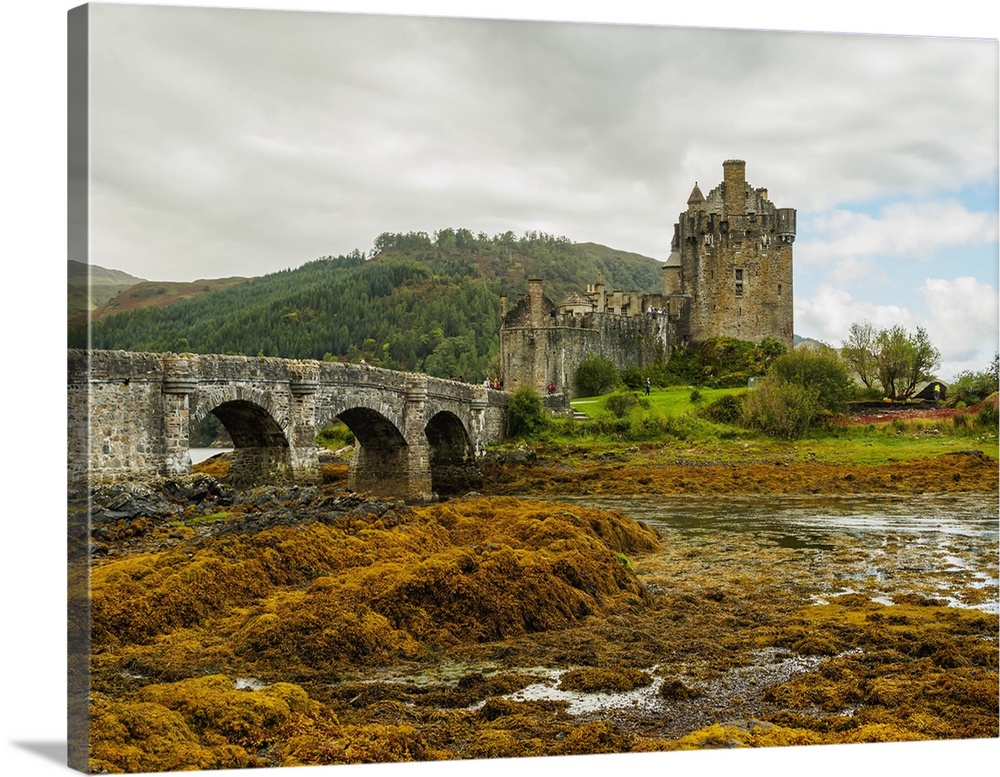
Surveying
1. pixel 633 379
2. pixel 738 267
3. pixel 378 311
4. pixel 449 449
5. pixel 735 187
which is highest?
pixel 735 187

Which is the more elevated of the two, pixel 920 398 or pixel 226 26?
pixel 226 26

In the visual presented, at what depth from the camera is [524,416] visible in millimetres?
31812

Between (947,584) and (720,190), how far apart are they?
39708 millimetres

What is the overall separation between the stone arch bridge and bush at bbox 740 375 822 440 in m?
7.08

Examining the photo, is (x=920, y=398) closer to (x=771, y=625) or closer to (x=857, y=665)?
(x=771, y=625)

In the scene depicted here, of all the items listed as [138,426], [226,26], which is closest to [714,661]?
[226,26]

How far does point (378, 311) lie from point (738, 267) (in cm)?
2091

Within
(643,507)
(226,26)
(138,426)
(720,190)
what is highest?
(720,190)

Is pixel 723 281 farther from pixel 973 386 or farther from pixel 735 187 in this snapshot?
pixel 973 386

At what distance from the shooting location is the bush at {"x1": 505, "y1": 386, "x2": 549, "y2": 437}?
1232 inches

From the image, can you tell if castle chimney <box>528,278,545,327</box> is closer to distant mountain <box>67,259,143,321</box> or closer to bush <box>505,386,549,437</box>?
bush <box>505,386,549,437</box>

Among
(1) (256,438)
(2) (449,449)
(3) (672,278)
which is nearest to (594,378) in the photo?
(3) (672,278)

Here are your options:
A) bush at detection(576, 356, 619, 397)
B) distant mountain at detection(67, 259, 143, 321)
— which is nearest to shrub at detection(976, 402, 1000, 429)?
distant mountain at detection(67, 259, 143, 321)

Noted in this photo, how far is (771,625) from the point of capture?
28.9ft
